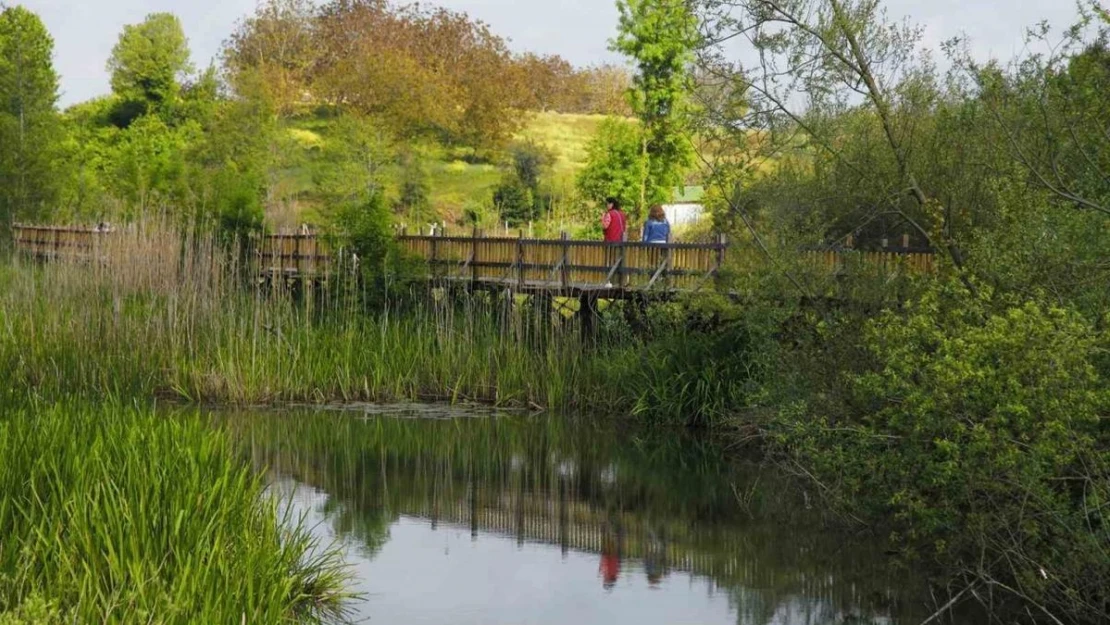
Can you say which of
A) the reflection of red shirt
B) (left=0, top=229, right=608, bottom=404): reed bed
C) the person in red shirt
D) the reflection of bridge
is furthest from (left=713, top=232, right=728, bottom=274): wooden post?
the reflection of red shirt

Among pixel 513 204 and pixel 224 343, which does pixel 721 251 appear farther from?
pixel 513 204

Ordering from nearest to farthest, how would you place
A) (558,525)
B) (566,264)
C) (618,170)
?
(558,525), (566,264), (618,170)

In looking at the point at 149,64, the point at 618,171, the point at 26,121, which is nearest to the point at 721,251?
the point at 618,171

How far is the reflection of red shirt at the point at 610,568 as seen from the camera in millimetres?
12328

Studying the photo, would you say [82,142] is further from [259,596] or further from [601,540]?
[259,596]

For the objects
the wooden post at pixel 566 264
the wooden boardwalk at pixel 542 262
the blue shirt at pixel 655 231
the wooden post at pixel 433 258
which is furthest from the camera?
the wooden post at pixel 433 258

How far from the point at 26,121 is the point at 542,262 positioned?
25.1 m

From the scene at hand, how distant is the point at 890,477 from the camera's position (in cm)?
1066

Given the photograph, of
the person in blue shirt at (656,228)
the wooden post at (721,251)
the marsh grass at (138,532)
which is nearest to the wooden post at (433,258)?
the person in blue shirt at (656,228)

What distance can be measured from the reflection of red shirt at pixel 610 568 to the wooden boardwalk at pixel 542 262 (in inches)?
214

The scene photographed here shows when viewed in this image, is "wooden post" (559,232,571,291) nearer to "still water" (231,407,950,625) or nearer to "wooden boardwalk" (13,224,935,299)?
"wooden boardwalk" (13,224,935,299)

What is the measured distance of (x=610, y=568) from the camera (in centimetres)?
1272

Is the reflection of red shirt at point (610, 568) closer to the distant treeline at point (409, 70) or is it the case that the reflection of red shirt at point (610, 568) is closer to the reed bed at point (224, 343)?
the reed bed at point (224, 343)

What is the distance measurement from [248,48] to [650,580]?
67405mm
